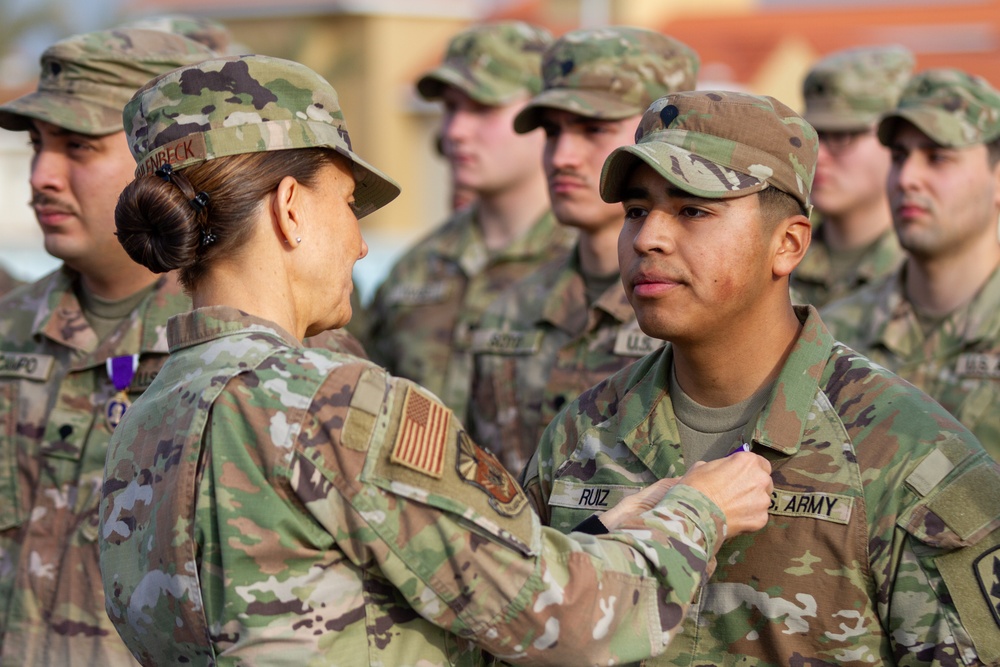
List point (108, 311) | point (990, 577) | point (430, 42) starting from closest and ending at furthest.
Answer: point (990, 577) < point (108, 311) < point (430, 42)

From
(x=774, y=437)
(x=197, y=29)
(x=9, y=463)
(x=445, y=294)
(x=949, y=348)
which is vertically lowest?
(x=9, y=463)

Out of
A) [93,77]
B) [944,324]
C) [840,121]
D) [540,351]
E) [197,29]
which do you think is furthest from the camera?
[840,121]

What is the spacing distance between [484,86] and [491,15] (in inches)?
1030

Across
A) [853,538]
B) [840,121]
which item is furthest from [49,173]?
[840,121]

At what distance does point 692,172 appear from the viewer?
310 centimetres

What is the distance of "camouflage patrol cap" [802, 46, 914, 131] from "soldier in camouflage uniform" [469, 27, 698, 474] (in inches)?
93.1

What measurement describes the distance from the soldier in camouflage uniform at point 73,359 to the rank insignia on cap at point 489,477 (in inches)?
73.1

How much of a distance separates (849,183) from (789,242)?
439cm

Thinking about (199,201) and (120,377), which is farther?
(120,377)

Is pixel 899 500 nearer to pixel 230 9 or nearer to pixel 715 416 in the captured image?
pixel 715 416

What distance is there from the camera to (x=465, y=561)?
99.1 inches

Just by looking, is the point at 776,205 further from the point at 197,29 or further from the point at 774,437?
the point at 197,29

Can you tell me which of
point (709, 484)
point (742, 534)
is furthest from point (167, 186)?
point (742, 534)

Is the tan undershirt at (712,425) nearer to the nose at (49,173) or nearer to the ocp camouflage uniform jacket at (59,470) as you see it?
the ocp camouflage uniform jacket at (59,470)
